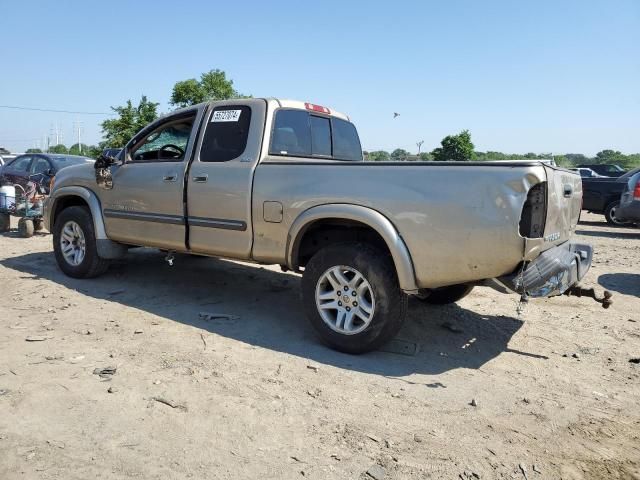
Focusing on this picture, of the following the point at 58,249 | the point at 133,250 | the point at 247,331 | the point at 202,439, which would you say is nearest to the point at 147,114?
the point at 133,250

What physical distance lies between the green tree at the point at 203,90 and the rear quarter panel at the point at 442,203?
22.8 m

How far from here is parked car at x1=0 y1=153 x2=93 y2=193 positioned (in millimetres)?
11648

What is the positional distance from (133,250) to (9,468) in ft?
19.4

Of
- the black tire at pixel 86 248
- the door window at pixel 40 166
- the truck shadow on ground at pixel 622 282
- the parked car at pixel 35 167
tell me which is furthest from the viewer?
the door window at pixel 40 166

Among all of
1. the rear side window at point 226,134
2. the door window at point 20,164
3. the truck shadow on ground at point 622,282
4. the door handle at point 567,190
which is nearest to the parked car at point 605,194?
the truck shadow on ground at point 622,282

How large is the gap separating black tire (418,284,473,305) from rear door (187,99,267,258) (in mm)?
2000

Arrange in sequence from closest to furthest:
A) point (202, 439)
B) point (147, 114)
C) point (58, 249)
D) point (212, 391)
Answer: point (202, 439), point (212, 391), point (58, 249), point (147, 114)

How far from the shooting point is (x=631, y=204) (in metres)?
8.48

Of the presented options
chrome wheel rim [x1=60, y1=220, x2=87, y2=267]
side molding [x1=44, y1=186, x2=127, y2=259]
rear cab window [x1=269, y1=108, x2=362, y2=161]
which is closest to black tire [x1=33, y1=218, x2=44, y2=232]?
chrome wheel rim [x1=60, y1=220, x2=87, y2=267]

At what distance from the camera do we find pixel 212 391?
10.7 feet

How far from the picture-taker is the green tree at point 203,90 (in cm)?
2552

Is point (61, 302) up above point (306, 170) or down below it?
below

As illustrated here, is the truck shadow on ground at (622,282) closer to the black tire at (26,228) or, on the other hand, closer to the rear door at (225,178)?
the rear door at (225,178)

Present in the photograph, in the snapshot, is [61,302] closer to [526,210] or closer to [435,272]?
[435,272]
